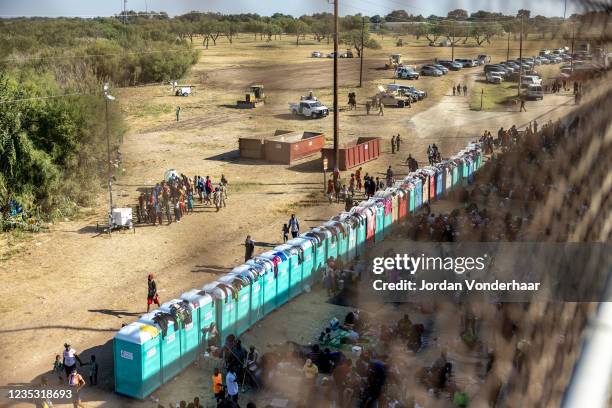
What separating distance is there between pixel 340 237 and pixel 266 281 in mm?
1173

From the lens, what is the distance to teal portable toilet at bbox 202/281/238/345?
468 centimetres

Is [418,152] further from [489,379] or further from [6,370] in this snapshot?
[489,379]

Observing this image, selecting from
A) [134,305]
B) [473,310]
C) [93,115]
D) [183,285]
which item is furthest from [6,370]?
[93,115]

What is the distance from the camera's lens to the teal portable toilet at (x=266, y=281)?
517 centimetres

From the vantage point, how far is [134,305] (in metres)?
5.72

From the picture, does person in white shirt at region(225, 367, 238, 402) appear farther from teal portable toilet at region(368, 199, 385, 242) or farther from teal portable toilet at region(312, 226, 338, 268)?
teal portable toilet at region(368, 199, 385, 242)

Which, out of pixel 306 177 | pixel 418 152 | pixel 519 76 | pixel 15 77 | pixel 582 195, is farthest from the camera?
pixel 418 152

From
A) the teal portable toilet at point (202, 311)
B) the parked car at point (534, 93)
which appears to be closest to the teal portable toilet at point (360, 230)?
the teal portable toilet at point (202, 311)

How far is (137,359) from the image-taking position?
4.10m

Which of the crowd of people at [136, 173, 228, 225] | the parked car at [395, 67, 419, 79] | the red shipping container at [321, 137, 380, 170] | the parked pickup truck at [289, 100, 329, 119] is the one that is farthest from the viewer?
the parked car at [395, 67, 419, 79]

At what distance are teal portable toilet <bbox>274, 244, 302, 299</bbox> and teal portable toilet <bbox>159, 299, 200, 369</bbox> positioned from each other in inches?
46.4

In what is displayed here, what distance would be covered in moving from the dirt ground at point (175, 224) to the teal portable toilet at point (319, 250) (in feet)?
1.26

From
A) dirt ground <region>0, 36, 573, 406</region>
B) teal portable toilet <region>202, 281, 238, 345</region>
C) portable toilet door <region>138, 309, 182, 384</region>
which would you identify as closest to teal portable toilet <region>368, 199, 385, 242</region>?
dirt ground <region>0, 36, 573, 406</region>

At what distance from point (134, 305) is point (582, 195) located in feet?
18.3
